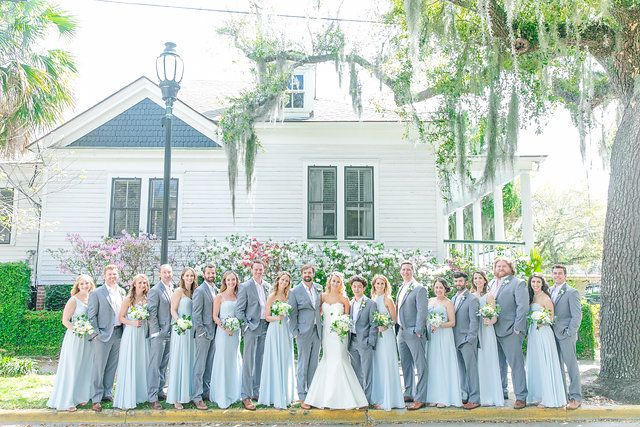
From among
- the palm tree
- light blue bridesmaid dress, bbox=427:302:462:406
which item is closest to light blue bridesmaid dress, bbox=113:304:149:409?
light blue bridesmaid dress, bbox=427:302:462:406

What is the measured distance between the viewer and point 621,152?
831cm

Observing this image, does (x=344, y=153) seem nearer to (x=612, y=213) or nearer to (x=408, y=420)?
(x=612, y=213)

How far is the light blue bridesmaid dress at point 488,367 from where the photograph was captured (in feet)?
23.4

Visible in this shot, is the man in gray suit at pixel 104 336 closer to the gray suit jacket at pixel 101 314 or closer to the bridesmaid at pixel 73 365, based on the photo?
the gray suit jacket at pixel 101 314

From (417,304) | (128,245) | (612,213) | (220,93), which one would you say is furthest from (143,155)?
(612,213)

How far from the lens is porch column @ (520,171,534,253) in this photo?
13.5 metres

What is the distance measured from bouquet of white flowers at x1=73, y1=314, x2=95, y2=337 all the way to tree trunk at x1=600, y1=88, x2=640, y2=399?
23.8ft

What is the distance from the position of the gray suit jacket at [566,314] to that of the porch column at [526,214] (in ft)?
21.6

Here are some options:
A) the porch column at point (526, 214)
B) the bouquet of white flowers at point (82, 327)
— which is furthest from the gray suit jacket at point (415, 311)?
the porch column at point (526, 214)

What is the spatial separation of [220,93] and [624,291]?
13184 millimetres

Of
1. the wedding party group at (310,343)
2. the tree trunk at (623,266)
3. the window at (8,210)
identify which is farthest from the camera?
the window at (8,210)

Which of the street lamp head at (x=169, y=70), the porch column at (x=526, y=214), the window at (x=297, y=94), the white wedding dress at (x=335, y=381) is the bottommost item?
the white wedding dress at (x=335, y=381)

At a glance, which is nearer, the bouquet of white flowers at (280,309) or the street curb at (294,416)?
the street curb at (294,416)

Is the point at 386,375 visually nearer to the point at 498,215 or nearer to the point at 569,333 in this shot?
the point at 569,333
